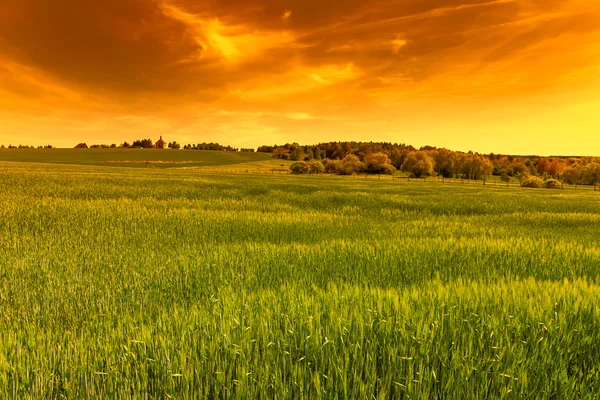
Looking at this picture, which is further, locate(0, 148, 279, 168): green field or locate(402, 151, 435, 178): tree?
locate(402, 151, 435, 178): tree

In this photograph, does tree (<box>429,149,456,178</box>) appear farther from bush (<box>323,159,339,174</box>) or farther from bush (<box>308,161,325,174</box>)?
bush (<box>308,161,325,174</box>)

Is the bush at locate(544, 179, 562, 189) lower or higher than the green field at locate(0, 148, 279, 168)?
lower

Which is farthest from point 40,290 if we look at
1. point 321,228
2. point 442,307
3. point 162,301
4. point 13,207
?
point 13,207

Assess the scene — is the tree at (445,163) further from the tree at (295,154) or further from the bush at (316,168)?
the tree at (295,154)

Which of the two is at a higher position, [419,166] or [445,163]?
[445,163]

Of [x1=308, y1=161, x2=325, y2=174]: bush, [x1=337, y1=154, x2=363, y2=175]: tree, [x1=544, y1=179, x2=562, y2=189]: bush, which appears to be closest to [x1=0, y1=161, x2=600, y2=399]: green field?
[x1=544, y1=179, x2=562, y2=189]: bush

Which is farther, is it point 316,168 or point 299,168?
point 316,168

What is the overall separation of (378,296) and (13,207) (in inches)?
541

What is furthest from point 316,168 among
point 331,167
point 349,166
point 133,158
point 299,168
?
point 133,158

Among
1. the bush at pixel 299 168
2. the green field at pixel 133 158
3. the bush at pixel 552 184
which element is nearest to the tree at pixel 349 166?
the bush at pixel 299 168

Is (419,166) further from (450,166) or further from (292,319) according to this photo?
(292,319)

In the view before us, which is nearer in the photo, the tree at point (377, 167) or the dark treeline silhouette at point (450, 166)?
the dark treeline silhouette at point (450, 166)

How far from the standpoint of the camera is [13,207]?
37.7 feet

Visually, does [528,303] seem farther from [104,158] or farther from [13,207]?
[104,158]
